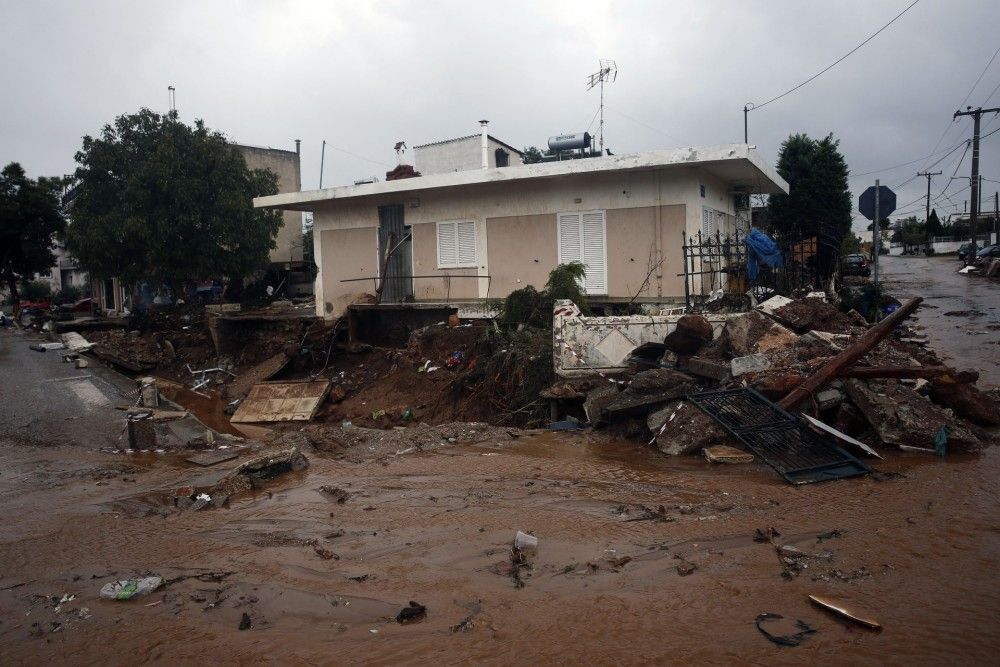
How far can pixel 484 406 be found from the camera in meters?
12.5

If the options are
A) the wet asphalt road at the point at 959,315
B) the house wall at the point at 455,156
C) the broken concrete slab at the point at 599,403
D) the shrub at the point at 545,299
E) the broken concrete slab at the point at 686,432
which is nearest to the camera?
the broken concrete slab at the point at 686,432

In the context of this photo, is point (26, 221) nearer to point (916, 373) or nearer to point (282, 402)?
point (282, 402)

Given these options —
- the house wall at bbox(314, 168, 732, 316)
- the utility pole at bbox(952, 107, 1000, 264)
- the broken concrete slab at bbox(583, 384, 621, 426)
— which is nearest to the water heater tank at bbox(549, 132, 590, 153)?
the house wall at bbox(314, 168, 732, 316)

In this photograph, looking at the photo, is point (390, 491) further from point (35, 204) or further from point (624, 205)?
point (35, 204)

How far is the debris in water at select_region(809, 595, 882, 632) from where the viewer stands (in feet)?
12.0

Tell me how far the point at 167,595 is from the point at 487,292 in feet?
39.8

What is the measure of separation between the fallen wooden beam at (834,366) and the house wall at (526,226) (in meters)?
6.33

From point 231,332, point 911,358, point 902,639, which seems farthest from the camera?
point 231,332

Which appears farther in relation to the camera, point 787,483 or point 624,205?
point 624,205

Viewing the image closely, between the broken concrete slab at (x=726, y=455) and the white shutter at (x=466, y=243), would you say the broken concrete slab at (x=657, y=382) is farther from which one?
the white shutter at (x=466, y=243)

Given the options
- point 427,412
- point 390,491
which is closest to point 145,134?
point 427,412

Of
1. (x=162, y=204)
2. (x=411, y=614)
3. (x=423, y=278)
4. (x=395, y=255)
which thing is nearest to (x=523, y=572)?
(x=411, y=614)

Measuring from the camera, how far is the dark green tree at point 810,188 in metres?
26.0

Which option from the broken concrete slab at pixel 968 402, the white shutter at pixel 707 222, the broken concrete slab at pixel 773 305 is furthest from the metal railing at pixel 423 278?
the broken concrete slab at pixel 968 402
